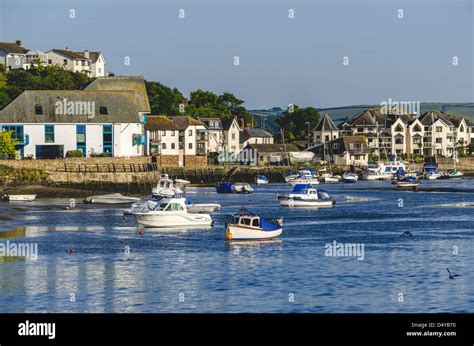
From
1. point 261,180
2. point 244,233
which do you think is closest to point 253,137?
point 261,180

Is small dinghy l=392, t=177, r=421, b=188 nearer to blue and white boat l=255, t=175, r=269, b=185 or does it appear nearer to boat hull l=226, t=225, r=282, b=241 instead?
blue and white boat l=255, t=175, r=269, b=185

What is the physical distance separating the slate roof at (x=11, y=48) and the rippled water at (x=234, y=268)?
113m

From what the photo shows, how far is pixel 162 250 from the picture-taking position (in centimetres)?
4691

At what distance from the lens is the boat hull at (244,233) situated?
1970 inches

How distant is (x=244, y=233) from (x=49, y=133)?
193 ft

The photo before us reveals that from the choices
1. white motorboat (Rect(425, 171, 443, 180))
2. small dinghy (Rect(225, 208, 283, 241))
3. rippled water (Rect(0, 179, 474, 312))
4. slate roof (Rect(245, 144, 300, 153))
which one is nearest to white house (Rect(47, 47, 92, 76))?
slate roof (Rect(245, 144, 300, 153))

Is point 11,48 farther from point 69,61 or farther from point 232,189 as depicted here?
point 232,189

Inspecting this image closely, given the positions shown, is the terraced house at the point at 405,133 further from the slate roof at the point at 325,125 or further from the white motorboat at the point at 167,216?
the white motorboat at the point at 167,216

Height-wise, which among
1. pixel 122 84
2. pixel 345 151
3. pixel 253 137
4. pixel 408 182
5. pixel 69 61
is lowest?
pixel 408 182

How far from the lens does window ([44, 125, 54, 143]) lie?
342 ft

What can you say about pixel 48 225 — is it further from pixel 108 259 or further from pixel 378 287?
pixel 378 287

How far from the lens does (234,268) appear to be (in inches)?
1603

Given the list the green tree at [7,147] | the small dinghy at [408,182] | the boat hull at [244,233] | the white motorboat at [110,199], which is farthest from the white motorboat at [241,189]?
the boat hull at [244,233]

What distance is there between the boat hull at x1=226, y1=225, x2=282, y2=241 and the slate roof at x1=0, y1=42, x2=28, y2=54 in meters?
134
